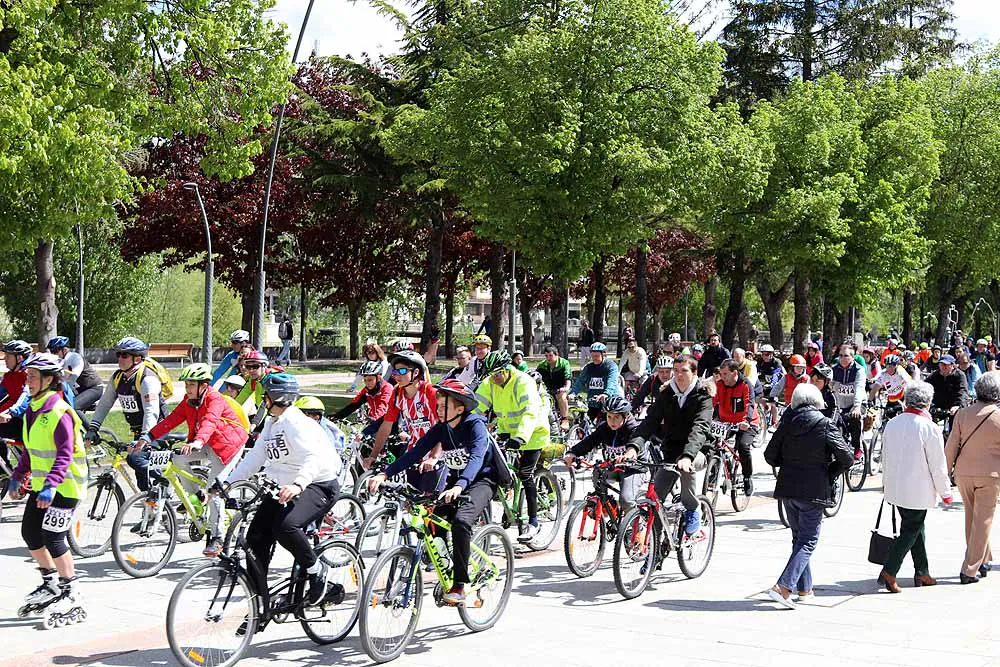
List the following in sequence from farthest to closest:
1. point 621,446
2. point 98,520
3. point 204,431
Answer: point 621,446
point 98,520
point 204,431

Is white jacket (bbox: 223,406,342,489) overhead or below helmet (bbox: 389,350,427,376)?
below

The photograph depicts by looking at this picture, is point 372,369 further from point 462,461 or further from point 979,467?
point 979,467

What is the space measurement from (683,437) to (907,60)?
4118cm

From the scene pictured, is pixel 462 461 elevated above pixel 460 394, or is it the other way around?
pixel 460 394

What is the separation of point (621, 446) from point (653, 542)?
66.3 inches

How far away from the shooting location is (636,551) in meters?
9.26

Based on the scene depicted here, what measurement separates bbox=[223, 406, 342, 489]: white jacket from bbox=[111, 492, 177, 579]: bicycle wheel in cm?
264

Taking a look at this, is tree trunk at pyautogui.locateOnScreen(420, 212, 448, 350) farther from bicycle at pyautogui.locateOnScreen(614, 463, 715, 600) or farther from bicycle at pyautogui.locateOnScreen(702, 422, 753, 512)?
bicycle at pyautogui.locateOnScreen(614, 463, 715, 600)

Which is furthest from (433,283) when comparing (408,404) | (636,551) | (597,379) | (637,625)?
(637,625)

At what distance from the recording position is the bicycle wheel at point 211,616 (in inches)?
262

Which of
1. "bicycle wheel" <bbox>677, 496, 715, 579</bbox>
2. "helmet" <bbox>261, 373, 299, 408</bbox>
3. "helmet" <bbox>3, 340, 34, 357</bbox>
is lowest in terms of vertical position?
"bicycle wheel" <bbox>677, 496, 715, 579</bbox>

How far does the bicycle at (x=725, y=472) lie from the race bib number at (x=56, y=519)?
6643 mm

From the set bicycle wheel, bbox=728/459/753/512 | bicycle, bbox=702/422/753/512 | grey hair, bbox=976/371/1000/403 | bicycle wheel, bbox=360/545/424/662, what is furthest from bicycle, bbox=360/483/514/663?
bicycle wheel, bbox=728/459/753/512

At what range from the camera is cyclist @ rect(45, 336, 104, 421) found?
13.2m
